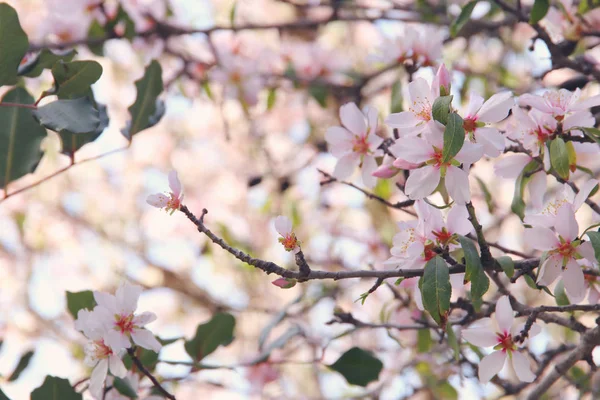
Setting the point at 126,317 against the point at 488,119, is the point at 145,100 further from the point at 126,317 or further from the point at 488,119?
the point at 488,119

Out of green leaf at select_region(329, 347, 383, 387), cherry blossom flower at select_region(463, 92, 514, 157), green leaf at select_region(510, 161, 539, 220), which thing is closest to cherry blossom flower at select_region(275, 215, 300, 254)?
cherry blossom flower at select_region(463, 92, 514, 157)

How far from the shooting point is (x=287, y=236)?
69 centimetres

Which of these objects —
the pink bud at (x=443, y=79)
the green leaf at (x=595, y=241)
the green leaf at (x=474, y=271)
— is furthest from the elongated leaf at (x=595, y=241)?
the pink bud at (x=443, y=79)

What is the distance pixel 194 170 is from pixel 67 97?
Answer: 3041 millimetres

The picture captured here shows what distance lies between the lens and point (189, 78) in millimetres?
1899

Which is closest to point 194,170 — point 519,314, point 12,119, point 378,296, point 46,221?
point 46,221

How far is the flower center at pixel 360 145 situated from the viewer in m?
0.94

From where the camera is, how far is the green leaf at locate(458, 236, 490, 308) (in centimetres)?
69

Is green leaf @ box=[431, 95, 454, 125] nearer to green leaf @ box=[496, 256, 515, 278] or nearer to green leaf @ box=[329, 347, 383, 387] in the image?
green leaf @ box=[496, 256, 515, 278]

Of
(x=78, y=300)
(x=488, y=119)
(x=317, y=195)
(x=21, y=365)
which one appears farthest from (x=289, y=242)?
(x=317, y=195)

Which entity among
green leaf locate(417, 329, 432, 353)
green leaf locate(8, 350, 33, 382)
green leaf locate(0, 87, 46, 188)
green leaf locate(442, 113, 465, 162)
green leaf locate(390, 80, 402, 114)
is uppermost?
green leaf locate(442, 113, 465, 162)

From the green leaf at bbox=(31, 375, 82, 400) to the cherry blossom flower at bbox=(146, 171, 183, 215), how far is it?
0.33m

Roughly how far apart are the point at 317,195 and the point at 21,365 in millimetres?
1573

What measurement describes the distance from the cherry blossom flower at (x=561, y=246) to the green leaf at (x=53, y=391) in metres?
0.64
